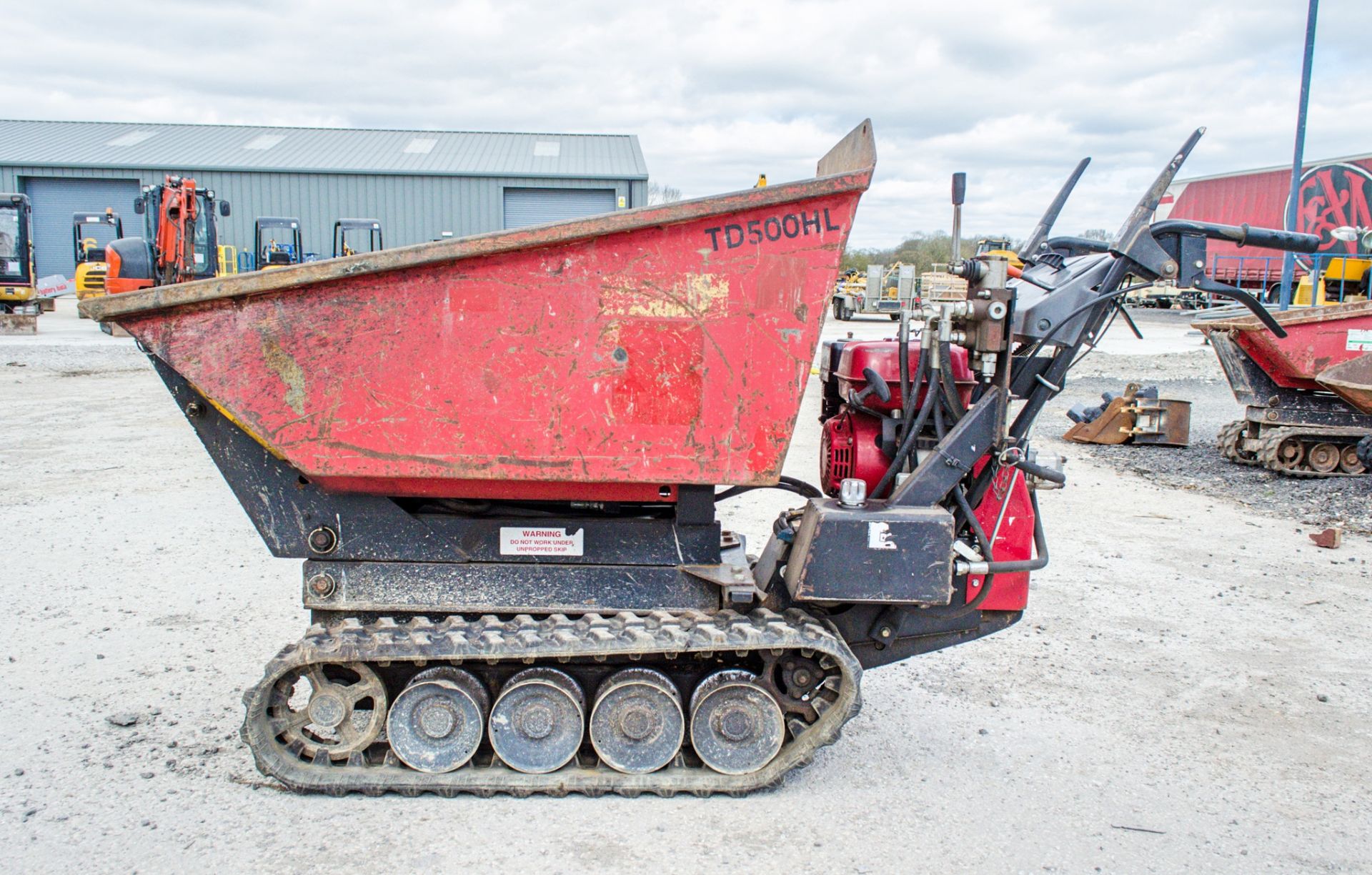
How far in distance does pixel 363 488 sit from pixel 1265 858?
3005 mm

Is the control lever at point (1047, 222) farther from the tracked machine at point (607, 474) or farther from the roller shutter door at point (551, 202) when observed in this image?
the roller shutter door at point (551, 202)

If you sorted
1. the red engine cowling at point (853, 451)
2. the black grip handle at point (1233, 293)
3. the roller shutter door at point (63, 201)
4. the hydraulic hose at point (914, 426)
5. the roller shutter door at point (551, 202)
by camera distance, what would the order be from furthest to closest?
the roller shutter door at point (63, 201)
the roller shutter door at point (551, 202)
the red engine cowling at point (853, 451)
the hydraulic hose at point (914, 426)
the black grip handle at point (1233, 293)

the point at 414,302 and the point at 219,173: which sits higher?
the point at 219,173

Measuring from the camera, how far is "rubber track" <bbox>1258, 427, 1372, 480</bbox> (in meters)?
9.37

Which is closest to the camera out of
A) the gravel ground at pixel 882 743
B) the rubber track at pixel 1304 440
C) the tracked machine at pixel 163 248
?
the gravel ground at pixel 882 743

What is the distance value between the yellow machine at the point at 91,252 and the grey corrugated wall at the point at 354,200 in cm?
400

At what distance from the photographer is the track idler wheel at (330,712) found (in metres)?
3.37

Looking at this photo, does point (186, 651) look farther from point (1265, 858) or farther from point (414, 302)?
point (1265, 858)

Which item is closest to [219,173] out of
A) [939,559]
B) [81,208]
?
[81,208]

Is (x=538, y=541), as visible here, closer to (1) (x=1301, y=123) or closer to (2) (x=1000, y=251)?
(2) (x=1000, y=251)

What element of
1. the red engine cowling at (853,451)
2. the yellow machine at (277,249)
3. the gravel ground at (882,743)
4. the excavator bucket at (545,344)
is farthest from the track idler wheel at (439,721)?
the yellow machine at (277,249)

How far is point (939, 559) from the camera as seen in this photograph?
3377 millimetres

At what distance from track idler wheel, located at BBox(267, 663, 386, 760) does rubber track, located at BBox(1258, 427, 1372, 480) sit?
877cm

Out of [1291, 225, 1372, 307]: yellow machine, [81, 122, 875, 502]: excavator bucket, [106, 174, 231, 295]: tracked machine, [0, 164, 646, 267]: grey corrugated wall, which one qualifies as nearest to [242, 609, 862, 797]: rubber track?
[81, 122, 875, 502]: excavator bucket
